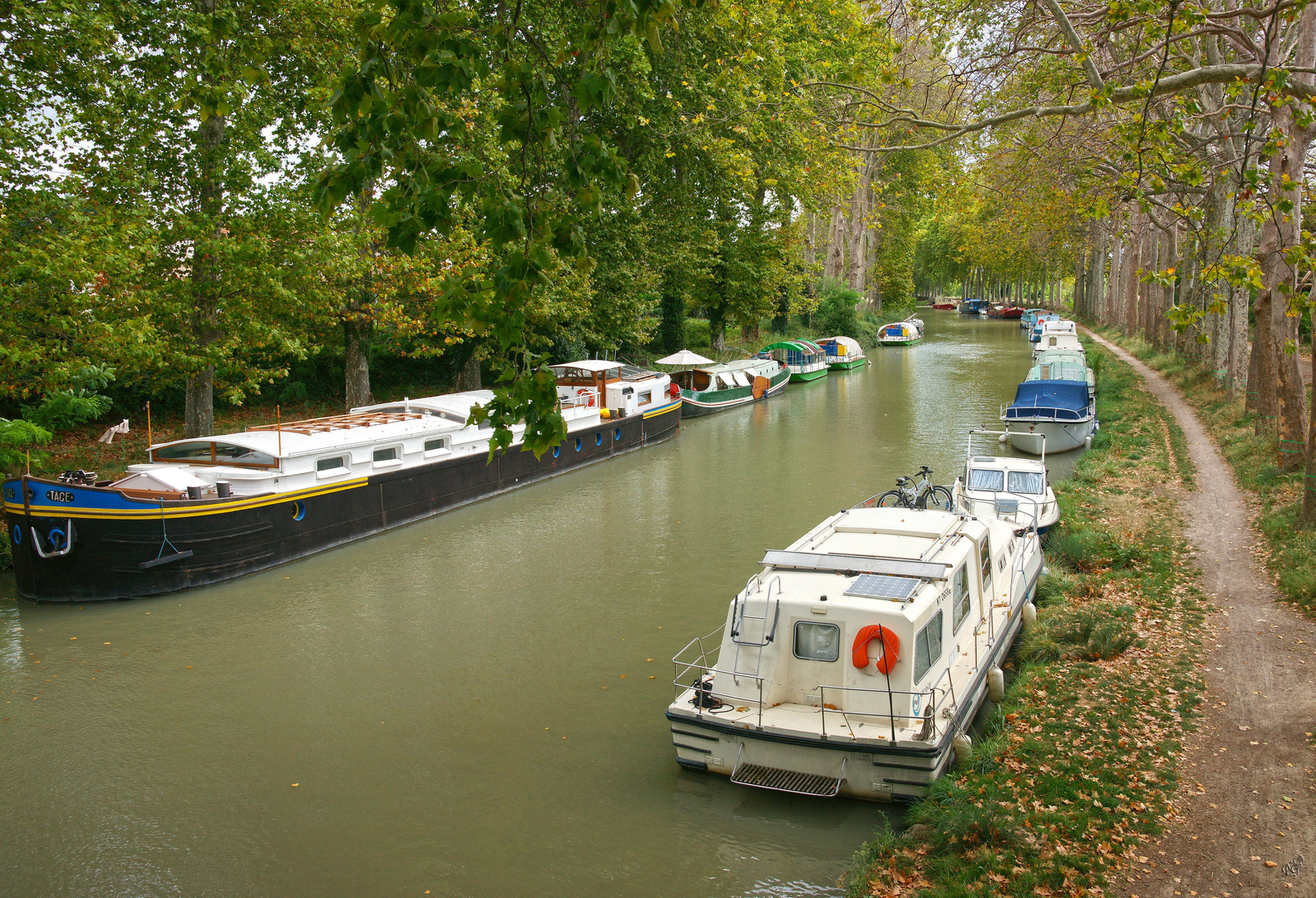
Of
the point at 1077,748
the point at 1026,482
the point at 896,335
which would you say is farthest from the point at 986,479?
the point at 896,335

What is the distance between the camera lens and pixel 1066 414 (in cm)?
2669

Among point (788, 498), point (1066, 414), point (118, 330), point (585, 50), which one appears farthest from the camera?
point (1066, 414)

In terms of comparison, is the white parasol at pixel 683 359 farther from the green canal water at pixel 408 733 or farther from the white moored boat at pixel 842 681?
the white moored boat at pixel 842 681

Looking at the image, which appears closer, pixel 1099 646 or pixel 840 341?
pixel 1099 646

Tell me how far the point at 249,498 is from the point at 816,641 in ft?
38.5

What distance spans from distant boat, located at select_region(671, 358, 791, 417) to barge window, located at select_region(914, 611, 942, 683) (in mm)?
26518

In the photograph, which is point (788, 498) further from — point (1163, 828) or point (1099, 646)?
point (1163, 828)

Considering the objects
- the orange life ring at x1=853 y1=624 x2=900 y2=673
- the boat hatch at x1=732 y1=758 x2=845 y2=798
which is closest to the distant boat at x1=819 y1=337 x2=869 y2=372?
the orange life ring at x1=853 y1=624 x2=900 y2=673

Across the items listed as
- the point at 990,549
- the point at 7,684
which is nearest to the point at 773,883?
the point at 990,549

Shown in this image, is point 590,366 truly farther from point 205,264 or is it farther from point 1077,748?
point 1077,748

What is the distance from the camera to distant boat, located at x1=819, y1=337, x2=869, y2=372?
→ 53.1 metres

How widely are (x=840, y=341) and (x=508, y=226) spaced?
50.3 m

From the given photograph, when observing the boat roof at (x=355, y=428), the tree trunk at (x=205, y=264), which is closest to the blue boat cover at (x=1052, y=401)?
the boat roof at (x=355, y=428)

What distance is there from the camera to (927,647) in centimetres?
970
